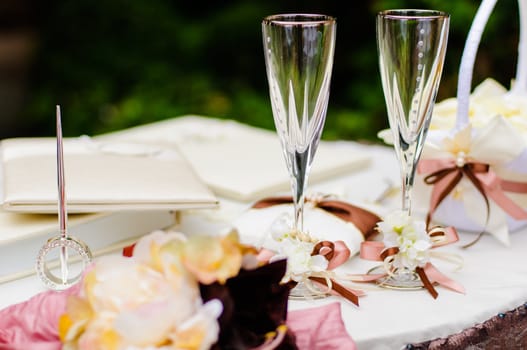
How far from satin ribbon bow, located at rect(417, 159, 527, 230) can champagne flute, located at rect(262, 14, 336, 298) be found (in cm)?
29

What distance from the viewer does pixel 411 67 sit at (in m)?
0.87

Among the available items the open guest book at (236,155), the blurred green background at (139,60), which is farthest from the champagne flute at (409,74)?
the blurred green background at (139,60)

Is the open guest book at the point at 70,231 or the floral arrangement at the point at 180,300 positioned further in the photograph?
the open guest book at the point at 70,231

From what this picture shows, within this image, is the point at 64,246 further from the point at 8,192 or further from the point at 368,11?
the point at 368,11

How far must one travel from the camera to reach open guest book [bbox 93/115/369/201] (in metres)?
1.30

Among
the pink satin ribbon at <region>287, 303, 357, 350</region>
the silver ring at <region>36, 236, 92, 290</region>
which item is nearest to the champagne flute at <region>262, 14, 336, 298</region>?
the pink satin ribbon at <region>287, 303, 357, 350</region>

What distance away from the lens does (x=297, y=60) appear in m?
0.81

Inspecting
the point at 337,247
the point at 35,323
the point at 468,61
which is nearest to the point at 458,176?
the point at 468,61

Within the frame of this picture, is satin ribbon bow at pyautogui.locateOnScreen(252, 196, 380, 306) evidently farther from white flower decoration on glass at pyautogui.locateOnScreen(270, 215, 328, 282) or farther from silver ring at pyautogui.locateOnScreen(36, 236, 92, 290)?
silver ring at pyautogui.locateOnScreen(36, 236, 92, 290)

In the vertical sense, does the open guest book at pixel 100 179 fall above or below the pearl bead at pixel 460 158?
below

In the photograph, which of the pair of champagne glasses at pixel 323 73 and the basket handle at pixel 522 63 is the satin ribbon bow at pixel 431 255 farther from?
the basket handle at pixel 522 63

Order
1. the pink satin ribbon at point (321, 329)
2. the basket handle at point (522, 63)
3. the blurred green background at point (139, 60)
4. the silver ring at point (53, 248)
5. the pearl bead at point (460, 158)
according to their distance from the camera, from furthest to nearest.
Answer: the blurred green background at point (139, 60), the basket handle at point (522, 63), the pearl bead at point (460, 158), the silver ring at point (53, 248), the pink satin ribbon at point (321, 329)

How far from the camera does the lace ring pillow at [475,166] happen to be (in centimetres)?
107

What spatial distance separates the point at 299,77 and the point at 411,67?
→ 0.45 ft
